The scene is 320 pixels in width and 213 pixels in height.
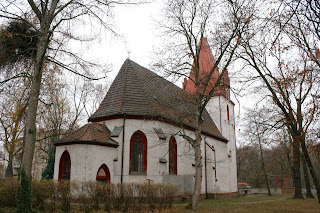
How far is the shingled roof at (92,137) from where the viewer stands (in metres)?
15.2

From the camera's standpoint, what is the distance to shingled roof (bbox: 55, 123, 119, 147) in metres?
15.2

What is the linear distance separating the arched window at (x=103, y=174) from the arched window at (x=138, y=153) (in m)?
1.54

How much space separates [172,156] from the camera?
1900 cm

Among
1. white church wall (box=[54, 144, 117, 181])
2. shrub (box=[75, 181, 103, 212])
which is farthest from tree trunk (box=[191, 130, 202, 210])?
white church wall (box=[54, 144, 117, 181])

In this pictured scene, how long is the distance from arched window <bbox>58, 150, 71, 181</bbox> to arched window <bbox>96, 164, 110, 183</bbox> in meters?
1.87

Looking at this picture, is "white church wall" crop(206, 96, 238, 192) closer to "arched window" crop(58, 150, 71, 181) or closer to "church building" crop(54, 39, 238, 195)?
"church building" crop(54, 39, 238, 195)

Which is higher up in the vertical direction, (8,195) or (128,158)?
(128,158)

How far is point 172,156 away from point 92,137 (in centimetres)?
626

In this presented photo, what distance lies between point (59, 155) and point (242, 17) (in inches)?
506

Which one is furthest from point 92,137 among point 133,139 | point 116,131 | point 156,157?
point 156,157

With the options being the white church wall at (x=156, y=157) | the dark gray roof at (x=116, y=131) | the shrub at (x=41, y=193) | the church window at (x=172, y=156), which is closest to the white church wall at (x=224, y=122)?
the white church wall at (x=156, y=157)

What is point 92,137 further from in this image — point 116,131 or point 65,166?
point 65,166

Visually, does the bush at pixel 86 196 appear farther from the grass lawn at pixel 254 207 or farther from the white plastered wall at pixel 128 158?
the white plastered wall at pixel 128 158

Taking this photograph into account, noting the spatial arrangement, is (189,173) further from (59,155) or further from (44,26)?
(44,26)
